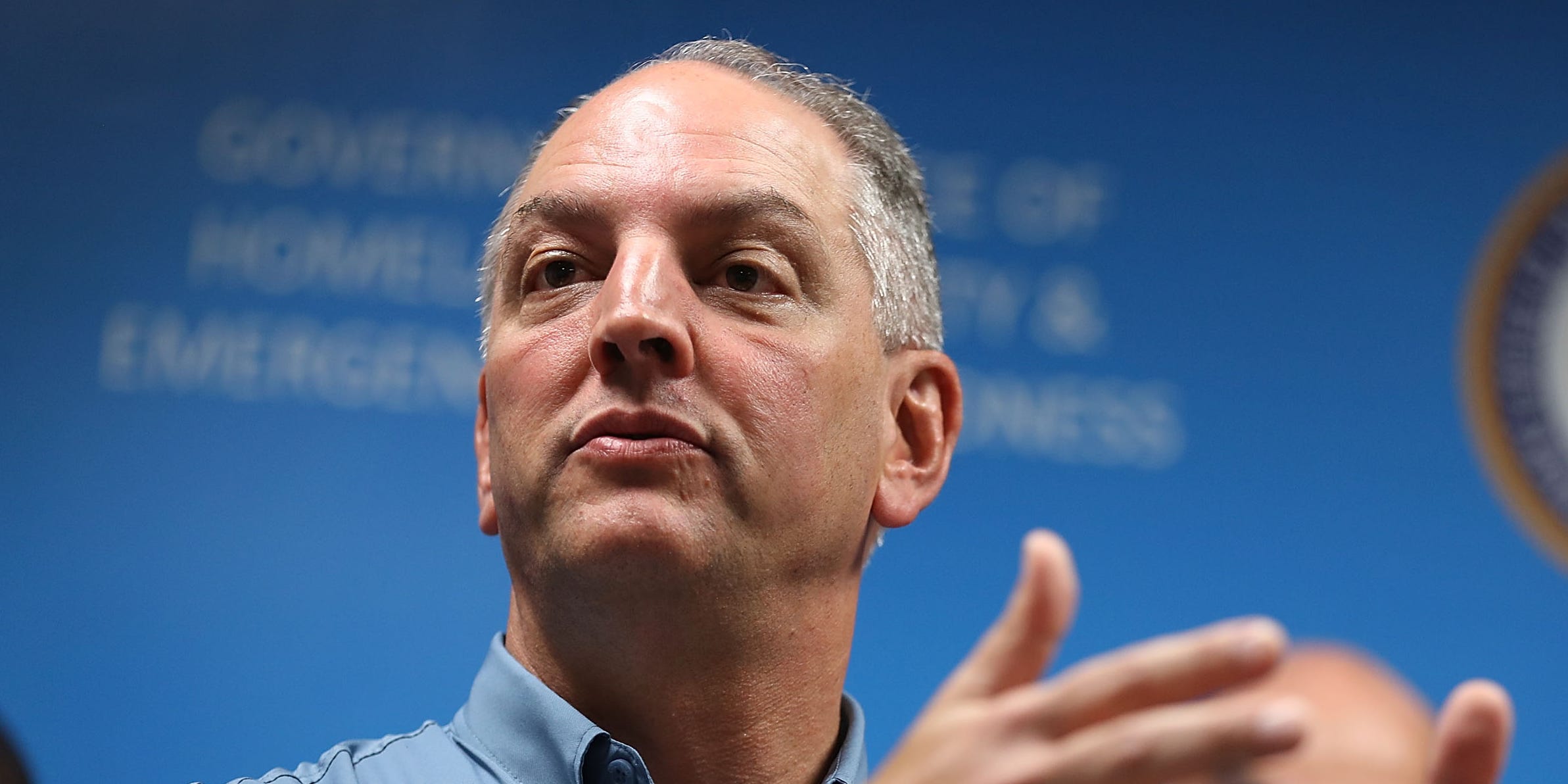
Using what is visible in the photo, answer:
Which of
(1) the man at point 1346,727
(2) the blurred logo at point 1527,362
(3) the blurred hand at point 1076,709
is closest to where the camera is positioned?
(1) the man at point 1346,727

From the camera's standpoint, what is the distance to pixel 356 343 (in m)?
2.04

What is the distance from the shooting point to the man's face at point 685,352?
1.16 metres

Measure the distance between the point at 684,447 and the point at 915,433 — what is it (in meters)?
0.40

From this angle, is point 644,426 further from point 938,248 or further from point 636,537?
point 938,248

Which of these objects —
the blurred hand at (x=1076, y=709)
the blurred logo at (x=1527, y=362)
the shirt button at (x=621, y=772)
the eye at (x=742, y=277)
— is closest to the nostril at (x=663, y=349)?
the eye at (x=742, y=277)

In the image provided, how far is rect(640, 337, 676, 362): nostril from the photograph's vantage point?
1.18 meters

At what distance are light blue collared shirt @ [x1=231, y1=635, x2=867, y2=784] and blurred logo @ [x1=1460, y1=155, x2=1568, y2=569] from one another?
57.9 inches

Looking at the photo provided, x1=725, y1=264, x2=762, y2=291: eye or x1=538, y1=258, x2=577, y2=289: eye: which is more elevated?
x1=725, y1=264, x2=762, y2=291: eye

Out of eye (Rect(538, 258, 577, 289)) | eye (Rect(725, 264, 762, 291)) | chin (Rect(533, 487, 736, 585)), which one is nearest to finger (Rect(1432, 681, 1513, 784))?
chin (Rect(533, 487, 736, 585))

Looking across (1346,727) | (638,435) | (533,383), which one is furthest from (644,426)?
(1346,727)

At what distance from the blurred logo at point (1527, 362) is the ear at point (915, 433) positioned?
1206mm

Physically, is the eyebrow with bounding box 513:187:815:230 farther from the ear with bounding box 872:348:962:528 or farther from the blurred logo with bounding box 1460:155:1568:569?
the blurred logo with bounding box 1460:155:1568:569

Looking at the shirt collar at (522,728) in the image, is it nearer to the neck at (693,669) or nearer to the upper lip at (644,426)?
the neck at (693,669)

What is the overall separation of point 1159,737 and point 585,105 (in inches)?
40.4
